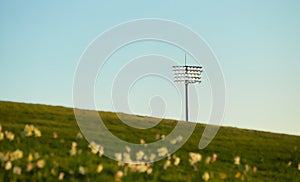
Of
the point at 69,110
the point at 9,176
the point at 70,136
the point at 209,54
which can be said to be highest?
the point at 209,54

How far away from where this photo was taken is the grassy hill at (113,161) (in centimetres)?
1364

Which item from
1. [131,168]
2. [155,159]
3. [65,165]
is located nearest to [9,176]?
[65,165]

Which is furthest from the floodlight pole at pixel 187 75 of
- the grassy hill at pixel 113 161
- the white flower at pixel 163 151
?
the white flower at pixel 163 151

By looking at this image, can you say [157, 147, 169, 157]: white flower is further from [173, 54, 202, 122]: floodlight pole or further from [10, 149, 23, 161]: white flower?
[173, 54, 202, 122]: floodlight pole

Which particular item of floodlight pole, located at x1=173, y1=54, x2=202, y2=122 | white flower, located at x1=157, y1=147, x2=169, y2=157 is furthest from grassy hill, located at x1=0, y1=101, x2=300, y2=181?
floodlight pole, located at x1=173, y1=54, x2=202, y2=122

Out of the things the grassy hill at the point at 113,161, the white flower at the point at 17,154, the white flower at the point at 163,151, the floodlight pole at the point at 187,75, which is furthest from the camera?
the floodlight pole at the point at 187,75

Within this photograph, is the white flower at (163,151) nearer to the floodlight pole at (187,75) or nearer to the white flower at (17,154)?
the white flower at (17,154)

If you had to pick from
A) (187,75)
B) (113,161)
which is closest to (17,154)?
(113,161)

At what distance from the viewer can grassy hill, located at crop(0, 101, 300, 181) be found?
1364 cm

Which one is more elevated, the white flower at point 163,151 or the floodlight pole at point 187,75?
the floodlight pole at point 187,75

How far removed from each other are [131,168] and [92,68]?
799 centimetres

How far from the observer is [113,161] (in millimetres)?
16203

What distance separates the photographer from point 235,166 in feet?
64.7

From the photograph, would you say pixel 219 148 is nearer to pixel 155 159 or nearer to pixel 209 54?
pixel 209 54
